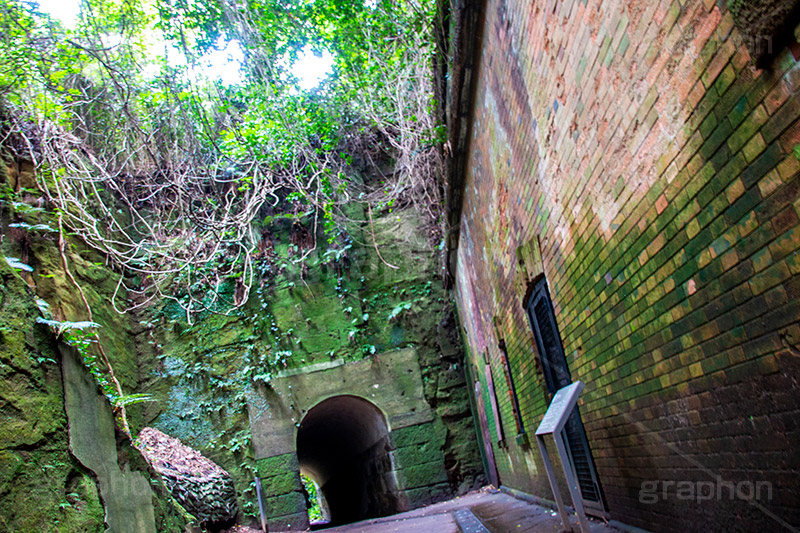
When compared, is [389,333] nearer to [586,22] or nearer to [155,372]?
[155,372]

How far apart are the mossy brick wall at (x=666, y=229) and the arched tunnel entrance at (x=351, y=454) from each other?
24.4 feet

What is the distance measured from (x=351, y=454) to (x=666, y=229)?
537 inches

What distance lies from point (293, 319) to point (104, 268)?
4.33 metres

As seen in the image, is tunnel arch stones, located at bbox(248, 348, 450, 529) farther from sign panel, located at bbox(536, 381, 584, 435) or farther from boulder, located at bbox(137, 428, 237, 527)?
sign panel, located at bbox(536, 381, 584, 435)

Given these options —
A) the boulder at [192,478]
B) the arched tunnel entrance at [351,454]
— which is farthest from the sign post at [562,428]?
the arched tunnel entrance at [351,454]

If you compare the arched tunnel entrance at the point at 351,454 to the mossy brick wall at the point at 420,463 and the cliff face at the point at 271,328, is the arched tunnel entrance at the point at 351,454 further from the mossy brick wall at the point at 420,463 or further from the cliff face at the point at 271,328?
the cliff face at the point at 271,328

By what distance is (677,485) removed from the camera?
2.70m

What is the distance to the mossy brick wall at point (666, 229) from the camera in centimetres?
173

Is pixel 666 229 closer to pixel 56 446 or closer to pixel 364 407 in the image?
pixel 56 446

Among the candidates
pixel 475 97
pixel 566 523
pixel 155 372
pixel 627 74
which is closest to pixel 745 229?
pixel 627 74

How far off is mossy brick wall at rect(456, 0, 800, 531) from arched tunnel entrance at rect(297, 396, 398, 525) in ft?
24.4

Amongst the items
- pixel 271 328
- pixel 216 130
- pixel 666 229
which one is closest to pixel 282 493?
pixel 271 328

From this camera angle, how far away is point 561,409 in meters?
3.07

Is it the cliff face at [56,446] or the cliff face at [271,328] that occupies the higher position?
the cliff face at [271,328]
